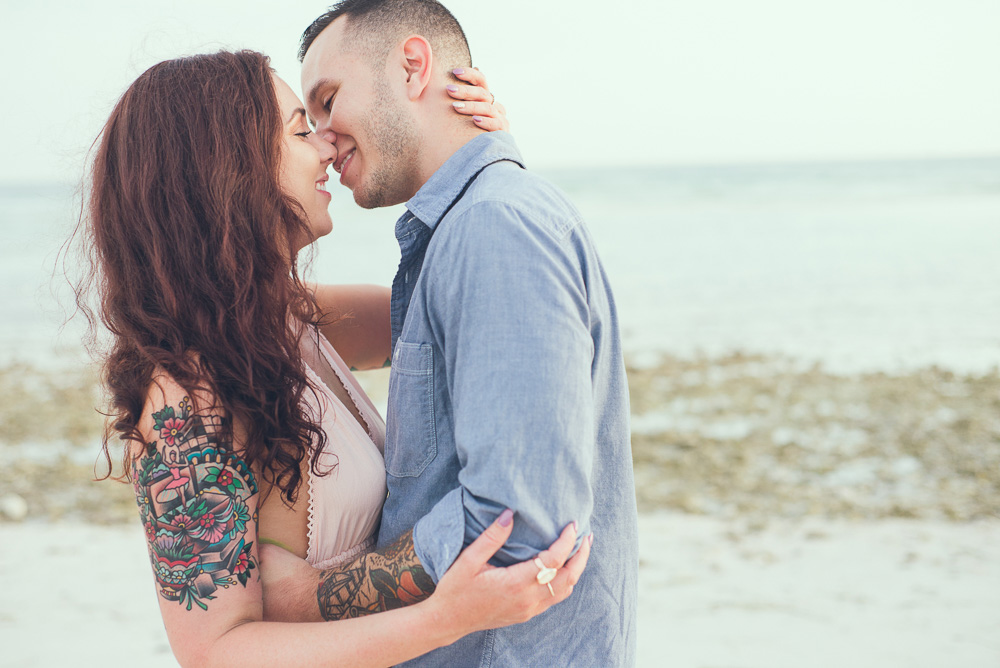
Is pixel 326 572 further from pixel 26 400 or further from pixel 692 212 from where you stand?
pixel 692 212

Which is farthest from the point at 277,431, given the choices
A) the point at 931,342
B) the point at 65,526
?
the point at 931,342

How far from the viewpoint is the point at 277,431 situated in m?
1.73

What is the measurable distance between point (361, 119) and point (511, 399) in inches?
45.7

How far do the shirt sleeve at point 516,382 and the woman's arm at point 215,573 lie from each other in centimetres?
16

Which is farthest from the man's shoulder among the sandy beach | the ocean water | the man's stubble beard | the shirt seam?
the sandy beach

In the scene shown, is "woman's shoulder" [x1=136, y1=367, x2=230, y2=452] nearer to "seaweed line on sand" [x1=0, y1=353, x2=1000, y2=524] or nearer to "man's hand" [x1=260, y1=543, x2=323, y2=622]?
"man's hand" [x1=260, y1=543, x2=323, y2=622]

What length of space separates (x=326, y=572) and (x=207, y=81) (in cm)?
124

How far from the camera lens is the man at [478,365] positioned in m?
1.45

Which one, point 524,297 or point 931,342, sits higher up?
point 524,297

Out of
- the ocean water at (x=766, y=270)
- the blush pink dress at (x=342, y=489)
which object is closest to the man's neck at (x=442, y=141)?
the ocean water at (x=766, y=270)

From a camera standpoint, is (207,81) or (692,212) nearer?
(207,81)

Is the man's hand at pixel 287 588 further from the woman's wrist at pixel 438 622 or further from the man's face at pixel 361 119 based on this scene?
the man's face at pixel 361 119

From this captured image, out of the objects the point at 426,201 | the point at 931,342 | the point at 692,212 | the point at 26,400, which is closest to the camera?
the point at 426,201

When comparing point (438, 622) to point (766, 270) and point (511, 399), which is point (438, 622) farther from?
point (766, 270)
